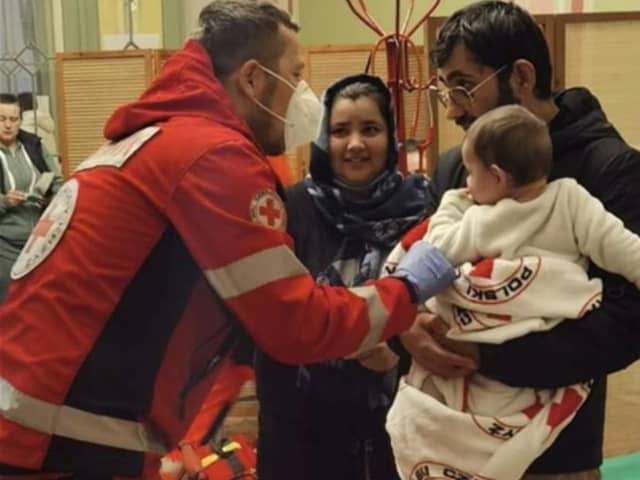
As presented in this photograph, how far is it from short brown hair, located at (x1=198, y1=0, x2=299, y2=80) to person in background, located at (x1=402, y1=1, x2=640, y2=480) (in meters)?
0.28

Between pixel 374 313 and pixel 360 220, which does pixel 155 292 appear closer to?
pixel 374 313

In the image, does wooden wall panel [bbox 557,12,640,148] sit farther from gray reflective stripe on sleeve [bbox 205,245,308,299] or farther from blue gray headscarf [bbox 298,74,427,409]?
gray reflective stripe on sleeve [bbox 205,245,308,299]

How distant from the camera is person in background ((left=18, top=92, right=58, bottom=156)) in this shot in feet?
13.5

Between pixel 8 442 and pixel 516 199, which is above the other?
pixel 516 199

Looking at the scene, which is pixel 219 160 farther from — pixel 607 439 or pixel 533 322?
pixel 607 439

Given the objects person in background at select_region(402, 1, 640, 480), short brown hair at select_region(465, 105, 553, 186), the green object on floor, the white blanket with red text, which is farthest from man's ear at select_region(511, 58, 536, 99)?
the green object on floor

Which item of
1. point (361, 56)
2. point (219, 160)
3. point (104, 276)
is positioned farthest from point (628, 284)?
point (361, 56)

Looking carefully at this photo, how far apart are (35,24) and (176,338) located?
10.5 ft

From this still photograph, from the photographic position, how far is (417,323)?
57.8 inches

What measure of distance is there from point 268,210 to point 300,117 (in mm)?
327

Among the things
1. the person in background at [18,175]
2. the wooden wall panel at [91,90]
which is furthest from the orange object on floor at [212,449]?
the wooden wall panel at [91,90]

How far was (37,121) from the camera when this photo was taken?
4.19 metres

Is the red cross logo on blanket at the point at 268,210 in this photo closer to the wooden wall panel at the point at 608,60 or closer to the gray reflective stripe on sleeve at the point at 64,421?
the gray reflective stripe on sleeve at the point at 64,421

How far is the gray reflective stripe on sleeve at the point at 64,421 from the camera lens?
133cm
